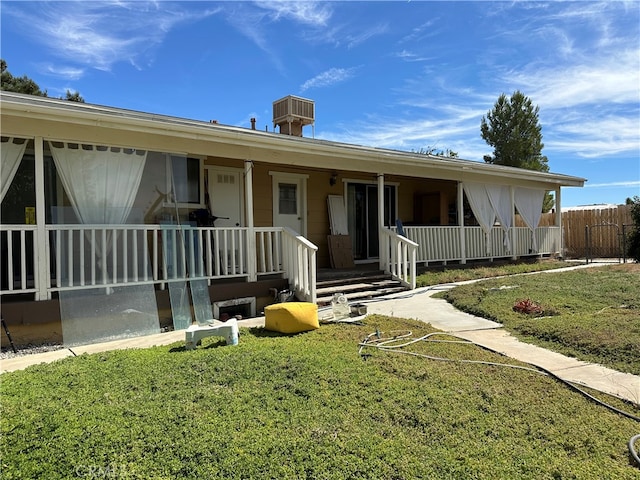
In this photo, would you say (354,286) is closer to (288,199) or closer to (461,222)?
(288,199)

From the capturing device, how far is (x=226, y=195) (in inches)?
334

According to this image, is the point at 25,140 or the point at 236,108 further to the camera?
the point at 236,108

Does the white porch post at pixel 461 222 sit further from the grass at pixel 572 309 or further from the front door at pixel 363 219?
the front door at pixel 363 219

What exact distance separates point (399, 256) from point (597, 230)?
38.8ft

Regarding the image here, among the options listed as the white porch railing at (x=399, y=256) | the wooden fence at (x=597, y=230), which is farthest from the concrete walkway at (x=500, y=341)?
the wooden fence at (x=597, y=230)

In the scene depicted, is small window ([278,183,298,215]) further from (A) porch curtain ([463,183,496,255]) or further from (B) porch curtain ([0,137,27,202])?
(B) porch curtain ([0,137,27,202])

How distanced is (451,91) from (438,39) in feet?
18.2

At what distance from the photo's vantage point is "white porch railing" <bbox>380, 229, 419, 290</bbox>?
860 centimetres

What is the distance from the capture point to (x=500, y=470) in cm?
241

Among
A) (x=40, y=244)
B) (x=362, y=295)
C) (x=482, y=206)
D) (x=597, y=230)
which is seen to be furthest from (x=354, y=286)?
(x=597, y=230)

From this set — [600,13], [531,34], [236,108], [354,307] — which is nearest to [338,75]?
[236,108]

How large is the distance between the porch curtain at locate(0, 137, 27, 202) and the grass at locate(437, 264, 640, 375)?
6750 millimetres

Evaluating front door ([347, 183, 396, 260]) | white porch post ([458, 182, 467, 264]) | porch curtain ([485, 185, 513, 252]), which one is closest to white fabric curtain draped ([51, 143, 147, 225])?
front door ([347, 183, 396, 260])

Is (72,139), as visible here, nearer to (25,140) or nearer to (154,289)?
(25,140)
